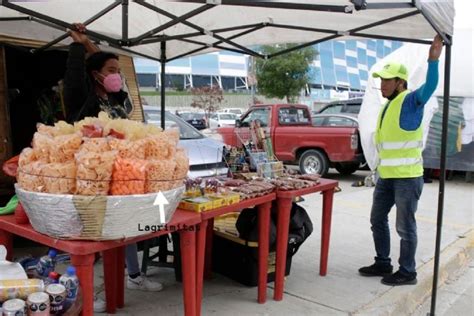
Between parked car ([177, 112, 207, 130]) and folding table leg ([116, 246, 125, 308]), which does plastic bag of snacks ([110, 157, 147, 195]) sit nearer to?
folding table leg ([116, 246, 125, 308])

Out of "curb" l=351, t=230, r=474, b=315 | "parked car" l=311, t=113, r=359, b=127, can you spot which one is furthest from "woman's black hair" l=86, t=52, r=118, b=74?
"parked car" l=311, t=113, r=359, b=127

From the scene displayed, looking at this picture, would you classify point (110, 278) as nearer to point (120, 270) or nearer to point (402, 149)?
point (120, 270)

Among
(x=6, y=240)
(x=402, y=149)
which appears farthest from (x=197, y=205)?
(x=402, y=149)

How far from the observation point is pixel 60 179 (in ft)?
6.32

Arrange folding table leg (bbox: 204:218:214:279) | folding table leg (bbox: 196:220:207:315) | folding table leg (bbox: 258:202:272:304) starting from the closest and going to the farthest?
folding table leg (bbox: 196:220:207:315) < folding table leg (bbox: 258:202:272:304) < folding table leg (bbox: 204:218:214:279)

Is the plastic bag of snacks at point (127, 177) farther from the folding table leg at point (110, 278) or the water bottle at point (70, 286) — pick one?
the folding table leg at point (110, 278)

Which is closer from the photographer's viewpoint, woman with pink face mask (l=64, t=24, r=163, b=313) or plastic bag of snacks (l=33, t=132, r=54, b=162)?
plastic bag of snacks (l=33, t=132, r=54, b=162)

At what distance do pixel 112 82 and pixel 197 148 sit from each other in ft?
10.6

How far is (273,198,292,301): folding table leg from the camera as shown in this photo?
139 inches

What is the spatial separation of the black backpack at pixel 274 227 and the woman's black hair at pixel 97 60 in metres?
1.54

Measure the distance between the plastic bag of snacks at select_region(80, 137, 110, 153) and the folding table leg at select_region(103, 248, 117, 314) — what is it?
1334 millimetres

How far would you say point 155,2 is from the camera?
375 centimetres

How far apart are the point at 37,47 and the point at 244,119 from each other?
269 inches

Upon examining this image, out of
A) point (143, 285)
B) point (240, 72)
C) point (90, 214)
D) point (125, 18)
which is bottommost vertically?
point (143, 285)
